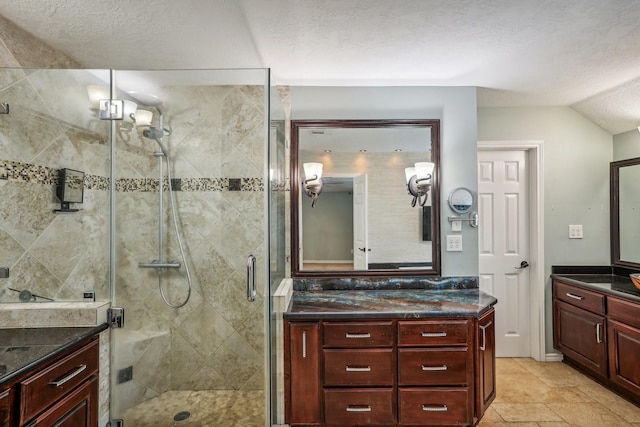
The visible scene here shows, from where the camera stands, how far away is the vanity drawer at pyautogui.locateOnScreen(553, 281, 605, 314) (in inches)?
102

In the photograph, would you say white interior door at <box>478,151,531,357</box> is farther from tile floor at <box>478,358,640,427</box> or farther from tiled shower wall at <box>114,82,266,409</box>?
tiled shower wall at <box>114,82,266,409</box>

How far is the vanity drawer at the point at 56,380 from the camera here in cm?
119

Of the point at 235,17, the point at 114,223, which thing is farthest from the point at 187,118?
the point at 114,223

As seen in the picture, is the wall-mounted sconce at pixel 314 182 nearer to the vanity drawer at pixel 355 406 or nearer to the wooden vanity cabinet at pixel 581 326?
the vanity drawer at pixel 355 406

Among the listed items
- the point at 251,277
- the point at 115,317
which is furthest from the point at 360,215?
the point at 115,317

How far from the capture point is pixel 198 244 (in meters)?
2.03

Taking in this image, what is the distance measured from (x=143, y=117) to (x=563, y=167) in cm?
352

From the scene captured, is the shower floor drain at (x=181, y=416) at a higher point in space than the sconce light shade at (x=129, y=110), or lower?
lower

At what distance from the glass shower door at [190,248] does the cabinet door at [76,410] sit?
0.31m

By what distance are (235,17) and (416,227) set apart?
74.2 inches

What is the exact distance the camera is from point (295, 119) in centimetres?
264

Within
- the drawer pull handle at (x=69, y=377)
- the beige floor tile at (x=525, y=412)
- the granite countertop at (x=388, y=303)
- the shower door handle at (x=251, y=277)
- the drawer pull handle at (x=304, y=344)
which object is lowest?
the beige floor tile at (x=525, y=412)

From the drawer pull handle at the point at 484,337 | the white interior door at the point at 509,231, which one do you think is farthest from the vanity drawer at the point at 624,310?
the drawer pull handle at the point at 484,337

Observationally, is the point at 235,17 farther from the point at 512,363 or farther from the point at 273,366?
the point at 512,363
